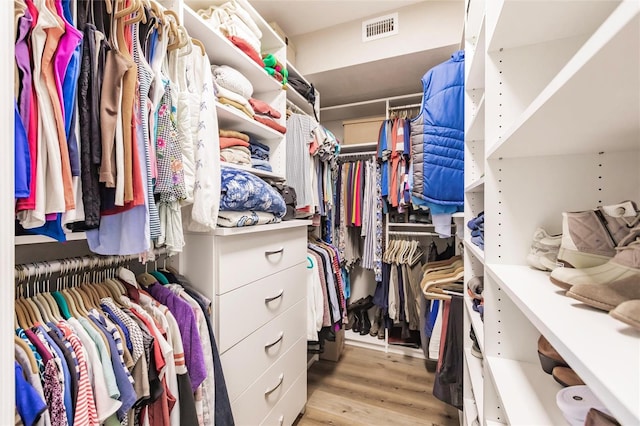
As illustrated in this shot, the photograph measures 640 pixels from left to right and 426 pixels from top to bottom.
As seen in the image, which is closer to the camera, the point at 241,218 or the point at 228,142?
the point at 241,218

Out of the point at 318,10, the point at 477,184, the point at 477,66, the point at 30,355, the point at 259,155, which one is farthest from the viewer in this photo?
the point at 318,10

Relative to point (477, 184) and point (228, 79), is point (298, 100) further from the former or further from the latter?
point (477, 184)

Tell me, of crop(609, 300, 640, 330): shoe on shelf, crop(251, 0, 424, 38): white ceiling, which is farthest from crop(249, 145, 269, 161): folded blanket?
crop(609, 300, 640, 330): shoe on shelf

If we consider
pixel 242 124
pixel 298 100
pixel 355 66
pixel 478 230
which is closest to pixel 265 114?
pixel 242 124

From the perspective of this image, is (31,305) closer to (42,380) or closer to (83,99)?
(42,380)

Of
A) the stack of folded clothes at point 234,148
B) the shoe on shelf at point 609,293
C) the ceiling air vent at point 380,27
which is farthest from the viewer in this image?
the ceiling air vent at point 380,27

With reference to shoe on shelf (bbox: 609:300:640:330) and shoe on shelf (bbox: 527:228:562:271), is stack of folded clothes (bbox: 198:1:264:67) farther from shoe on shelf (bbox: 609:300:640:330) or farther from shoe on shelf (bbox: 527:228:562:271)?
shoe on shelf (bbox: 609:300:640:330)

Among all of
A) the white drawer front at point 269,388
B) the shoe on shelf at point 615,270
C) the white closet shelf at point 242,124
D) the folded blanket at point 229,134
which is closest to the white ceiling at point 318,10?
the white closet shelf at point 242,124

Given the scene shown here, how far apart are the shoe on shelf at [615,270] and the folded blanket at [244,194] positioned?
3.28 feet

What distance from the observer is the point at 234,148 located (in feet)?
4.51

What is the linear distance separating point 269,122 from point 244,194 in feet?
1.83

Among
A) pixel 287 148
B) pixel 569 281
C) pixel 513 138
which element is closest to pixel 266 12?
pixel 287 148

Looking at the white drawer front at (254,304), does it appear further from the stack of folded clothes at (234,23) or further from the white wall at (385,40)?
the white wall at (385,40)

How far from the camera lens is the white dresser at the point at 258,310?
112cm
